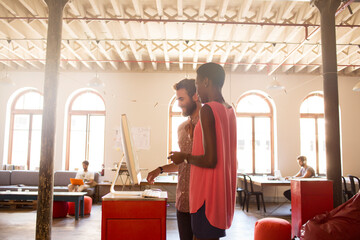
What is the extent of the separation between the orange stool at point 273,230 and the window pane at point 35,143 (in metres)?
7.77

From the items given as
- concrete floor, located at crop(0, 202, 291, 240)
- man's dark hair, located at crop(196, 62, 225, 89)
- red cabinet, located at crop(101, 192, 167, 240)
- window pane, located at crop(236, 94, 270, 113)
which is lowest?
concrete floor, located at crop(0, 202, 291, 240)

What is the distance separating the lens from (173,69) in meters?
9.53

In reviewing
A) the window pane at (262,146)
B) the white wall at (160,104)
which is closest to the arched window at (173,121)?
the white wall at (160,104)

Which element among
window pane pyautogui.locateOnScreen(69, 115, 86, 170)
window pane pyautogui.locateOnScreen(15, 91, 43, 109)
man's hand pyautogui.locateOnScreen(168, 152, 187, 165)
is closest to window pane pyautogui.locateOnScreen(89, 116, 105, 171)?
window pane pyautogui.locateOnScreen(69, 115, 86, 170)

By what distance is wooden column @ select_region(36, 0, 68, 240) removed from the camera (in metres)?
4.09

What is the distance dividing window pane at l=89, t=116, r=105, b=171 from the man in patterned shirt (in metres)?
8.04

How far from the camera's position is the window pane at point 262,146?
31.6ft

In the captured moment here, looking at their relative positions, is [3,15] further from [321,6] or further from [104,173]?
[321,6]

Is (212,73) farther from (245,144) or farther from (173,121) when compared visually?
(245,144)

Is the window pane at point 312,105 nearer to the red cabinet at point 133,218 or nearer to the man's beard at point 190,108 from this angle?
the man's beard at point 190,108

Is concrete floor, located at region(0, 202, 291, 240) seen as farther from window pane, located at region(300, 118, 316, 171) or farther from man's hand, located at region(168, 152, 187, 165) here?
man's hand, located at region(168, 152, 187, 165)

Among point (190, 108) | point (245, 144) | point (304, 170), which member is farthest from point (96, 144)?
point (190, 108)

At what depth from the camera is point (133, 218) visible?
6.13 feet

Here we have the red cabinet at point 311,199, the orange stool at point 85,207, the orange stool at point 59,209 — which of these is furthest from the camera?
the orange stool at point 85,207
